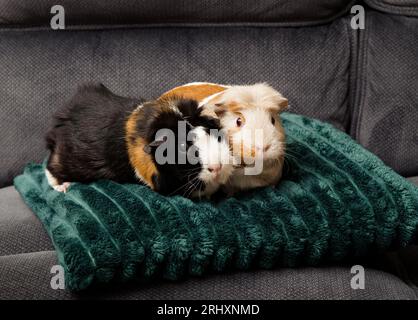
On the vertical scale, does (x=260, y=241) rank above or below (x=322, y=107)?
below

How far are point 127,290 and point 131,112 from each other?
42 centimetres

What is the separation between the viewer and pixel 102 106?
129cm

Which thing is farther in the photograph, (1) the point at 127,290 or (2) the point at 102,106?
(2) the point at 102,106

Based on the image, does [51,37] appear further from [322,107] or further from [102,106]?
[322,107]

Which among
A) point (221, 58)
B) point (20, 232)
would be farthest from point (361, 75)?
point (20, 232)

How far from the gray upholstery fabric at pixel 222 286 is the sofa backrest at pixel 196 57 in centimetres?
63

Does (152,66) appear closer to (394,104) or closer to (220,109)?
(220,109)

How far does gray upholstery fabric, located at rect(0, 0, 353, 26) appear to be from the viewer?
1.57m

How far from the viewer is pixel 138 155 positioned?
116 centimetres

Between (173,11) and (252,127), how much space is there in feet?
2.11
